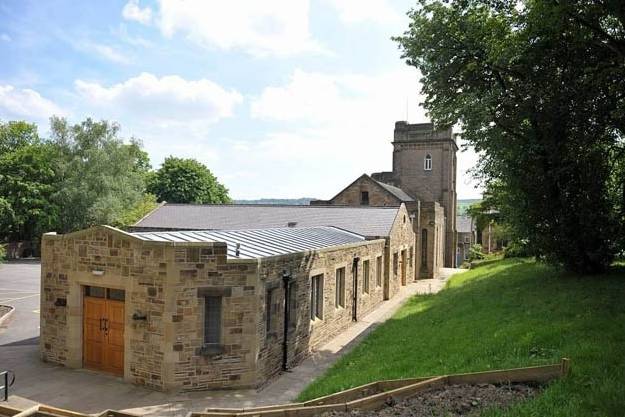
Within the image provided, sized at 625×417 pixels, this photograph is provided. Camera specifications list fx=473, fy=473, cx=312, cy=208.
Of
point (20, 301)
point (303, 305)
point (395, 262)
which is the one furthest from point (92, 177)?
point (303, 305)

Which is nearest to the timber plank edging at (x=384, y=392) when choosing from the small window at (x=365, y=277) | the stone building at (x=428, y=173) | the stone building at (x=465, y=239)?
the small window at (x=365, y=277)

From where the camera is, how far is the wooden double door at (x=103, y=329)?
41.5 ft

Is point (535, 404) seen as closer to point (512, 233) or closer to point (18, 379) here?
point (18, 379)

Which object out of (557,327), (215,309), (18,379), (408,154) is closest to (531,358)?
(557,327)

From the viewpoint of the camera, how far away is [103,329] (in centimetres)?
1295

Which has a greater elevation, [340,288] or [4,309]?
[340,288]

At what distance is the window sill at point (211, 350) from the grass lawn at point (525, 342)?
240 centimetres

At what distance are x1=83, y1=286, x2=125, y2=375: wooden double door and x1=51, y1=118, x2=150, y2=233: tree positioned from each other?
111 ft

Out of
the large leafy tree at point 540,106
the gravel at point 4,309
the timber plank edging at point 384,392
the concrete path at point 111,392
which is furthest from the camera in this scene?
the gravel at point 4,309

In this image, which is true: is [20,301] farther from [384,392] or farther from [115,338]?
[384,392]

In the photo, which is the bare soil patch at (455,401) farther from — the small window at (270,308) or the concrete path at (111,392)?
the small window at (270,308)

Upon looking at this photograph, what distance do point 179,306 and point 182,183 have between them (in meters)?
55.3

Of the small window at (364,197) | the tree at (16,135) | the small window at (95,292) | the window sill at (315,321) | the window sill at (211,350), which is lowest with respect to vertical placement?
the window sill at (315,321)

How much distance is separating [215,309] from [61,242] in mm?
5158
